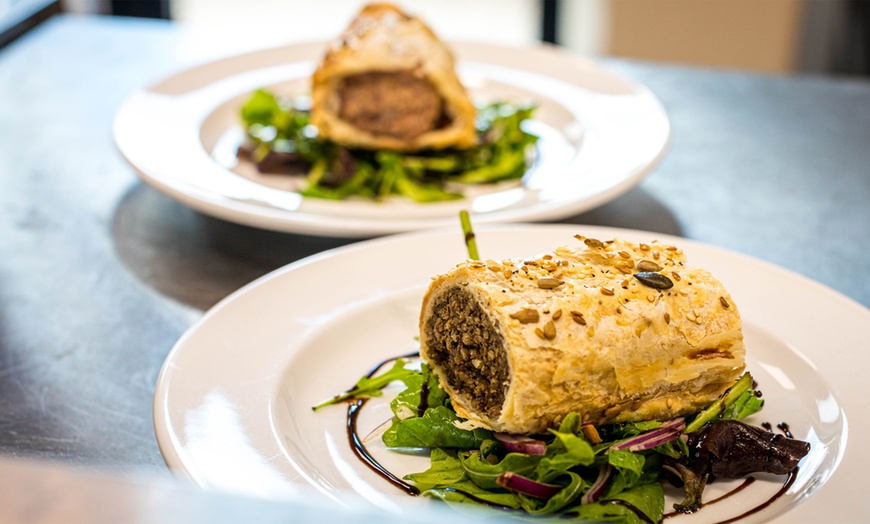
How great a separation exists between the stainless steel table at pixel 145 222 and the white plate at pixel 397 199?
0.16 metres

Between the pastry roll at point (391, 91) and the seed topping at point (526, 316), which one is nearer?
the seed topping at point (526, 316)

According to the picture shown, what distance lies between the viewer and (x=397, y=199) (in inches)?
123

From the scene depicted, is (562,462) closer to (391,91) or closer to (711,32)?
(391,91)

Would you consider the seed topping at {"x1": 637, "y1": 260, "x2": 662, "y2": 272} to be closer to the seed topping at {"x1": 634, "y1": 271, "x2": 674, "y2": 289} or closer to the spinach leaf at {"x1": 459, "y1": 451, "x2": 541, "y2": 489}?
the seed topping at {"x1": 634, "y1": 271, "x2": 674, "y2": 289}

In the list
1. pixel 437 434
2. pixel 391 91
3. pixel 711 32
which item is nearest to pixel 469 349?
pixel 437 434

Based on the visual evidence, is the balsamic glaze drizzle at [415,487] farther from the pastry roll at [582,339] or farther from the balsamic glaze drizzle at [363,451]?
the pastry roll at [582,339]

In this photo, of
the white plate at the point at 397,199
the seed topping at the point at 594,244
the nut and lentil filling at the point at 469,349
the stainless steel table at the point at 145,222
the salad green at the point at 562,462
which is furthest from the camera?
the white plate at the point at 397,199

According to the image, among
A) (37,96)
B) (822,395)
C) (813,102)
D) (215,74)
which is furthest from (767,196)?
(37,96)

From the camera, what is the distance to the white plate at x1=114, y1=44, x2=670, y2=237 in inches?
109

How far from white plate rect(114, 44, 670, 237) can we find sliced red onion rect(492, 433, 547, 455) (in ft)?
3.20

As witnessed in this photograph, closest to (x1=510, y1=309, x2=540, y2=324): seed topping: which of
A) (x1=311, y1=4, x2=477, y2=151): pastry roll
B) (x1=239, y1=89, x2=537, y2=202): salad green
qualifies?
(x1=239, y1=89, x2=537, y2=202): salad green

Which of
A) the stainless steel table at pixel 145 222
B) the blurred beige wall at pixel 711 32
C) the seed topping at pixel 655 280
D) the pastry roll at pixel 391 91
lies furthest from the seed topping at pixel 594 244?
the blurred beige wall at pixel 711 32

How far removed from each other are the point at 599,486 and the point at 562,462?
0.08 m

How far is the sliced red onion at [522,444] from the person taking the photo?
1716 mm
